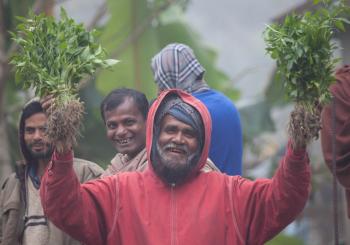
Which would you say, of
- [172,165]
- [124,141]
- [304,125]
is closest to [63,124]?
[172,165]

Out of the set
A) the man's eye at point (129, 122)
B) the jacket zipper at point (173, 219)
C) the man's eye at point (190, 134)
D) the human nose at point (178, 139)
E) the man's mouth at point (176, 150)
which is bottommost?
the jacket zipper at point (173, 219)

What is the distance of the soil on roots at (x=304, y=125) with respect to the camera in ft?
16.6

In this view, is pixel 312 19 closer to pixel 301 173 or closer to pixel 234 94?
pixel 301 173

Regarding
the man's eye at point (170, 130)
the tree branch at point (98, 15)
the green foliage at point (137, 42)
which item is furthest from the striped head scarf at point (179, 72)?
the tree branch at point (98, 15)

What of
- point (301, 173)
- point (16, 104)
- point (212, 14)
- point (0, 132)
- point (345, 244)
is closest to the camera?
point (301, 173)

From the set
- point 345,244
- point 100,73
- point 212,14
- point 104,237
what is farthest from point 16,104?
point 212,14

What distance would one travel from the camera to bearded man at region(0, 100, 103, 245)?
6426mm

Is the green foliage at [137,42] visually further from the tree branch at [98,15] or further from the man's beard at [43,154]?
the man's beard at [43,154]

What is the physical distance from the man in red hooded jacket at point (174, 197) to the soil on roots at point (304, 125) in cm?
17

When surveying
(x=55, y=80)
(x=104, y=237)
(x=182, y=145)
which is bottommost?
(x=104, y=237)

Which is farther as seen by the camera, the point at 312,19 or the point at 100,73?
the point at 100,73

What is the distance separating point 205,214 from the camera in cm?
545

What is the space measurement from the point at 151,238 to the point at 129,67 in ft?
19.6

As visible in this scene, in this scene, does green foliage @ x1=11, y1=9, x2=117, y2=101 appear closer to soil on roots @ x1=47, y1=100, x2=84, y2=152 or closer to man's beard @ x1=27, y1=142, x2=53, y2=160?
soil on roots @ x1=47, y1=100, x2=84, y2=152
